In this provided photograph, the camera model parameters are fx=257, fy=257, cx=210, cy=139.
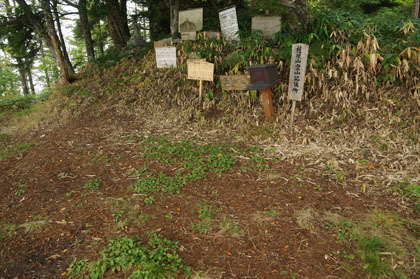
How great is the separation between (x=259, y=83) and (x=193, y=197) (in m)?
2.57

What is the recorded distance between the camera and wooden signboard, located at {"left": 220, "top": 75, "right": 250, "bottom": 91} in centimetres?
573

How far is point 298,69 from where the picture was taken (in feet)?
15.2

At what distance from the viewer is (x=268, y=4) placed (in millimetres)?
5754

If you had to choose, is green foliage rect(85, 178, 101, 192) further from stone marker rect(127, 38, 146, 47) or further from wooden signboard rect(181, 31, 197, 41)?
stone marker rect(127, 38, 146, 47)

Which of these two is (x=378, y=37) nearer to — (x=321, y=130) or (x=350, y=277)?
(x=321, y=130)

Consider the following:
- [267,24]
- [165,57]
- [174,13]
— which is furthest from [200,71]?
[174,13]

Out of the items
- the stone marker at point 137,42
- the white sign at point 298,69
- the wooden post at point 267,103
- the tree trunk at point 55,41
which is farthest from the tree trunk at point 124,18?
the white sign at point 298,69

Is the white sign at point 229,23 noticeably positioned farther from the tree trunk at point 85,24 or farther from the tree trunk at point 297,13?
the tree trunk at point 85,24

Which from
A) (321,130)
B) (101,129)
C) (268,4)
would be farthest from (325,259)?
(101,129)

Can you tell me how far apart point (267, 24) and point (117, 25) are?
22.7ft

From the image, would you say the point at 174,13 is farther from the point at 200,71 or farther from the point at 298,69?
the point at 298,69

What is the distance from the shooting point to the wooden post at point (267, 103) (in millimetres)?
5046

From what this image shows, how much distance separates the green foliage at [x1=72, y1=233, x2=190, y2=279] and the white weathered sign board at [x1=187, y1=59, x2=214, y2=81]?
4.35 metres

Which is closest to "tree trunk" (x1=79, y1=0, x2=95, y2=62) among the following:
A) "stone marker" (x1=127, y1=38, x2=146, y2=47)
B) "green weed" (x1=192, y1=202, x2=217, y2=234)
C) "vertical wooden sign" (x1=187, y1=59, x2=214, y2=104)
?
"stone marker" (x1=127, y1=38, x2=146, y2=47)
